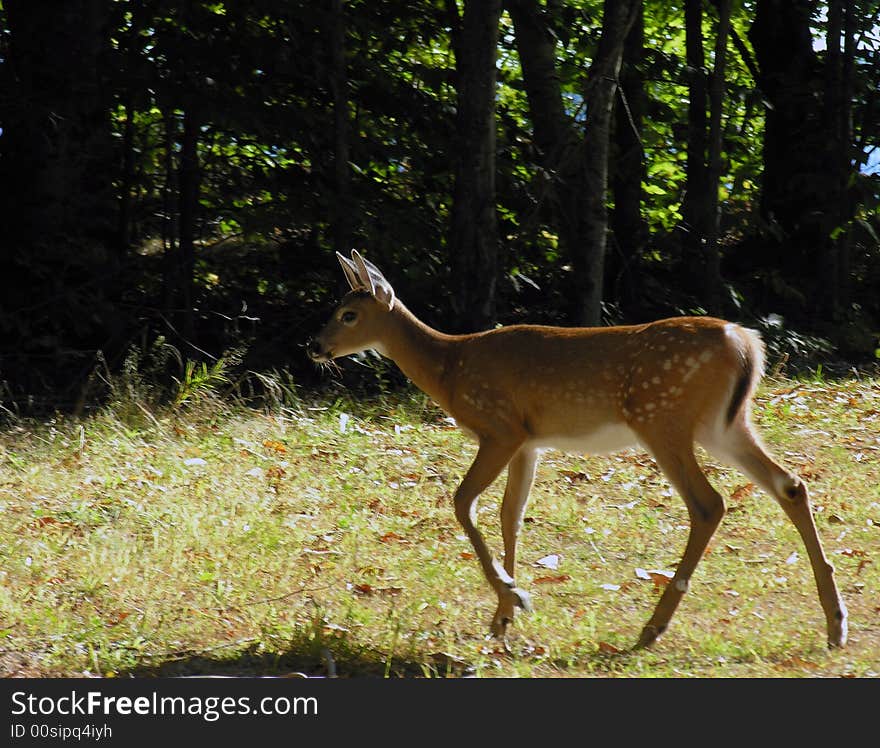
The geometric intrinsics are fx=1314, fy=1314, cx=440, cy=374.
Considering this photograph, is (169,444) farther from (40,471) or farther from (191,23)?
(191,23)

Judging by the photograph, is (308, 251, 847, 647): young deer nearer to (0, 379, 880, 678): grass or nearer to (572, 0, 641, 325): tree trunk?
(0, 379, 880, 678): grass

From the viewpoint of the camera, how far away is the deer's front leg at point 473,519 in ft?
19.0

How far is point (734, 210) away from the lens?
51.1ft

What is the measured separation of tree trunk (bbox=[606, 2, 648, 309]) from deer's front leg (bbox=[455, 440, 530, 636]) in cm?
727

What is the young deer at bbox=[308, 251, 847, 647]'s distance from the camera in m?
5.78

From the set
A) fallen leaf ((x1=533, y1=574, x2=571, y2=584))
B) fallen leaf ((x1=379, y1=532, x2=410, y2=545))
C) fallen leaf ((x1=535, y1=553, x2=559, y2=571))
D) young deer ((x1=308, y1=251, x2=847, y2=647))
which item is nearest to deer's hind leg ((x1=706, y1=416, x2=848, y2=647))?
young deer ((x1=308, y1=251, x2=847, y2=647))

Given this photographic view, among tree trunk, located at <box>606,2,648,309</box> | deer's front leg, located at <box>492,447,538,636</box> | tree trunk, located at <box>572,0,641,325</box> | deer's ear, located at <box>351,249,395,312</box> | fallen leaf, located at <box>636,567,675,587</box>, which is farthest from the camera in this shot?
tree trunk, located at <box>606,2,648,309</box>

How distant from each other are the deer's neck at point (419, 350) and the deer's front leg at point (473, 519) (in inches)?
23.6

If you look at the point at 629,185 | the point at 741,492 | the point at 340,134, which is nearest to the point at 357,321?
the point at 741,492

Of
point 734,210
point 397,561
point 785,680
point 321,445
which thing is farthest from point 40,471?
point 734,210

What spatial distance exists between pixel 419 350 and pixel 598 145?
17.0 feet

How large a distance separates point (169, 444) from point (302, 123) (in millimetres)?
3758

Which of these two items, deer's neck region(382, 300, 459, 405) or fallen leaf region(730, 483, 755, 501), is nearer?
deer's neck region(382, 300, 459, 405)

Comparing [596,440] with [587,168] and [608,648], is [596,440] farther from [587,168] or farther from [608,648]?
[587,168]
